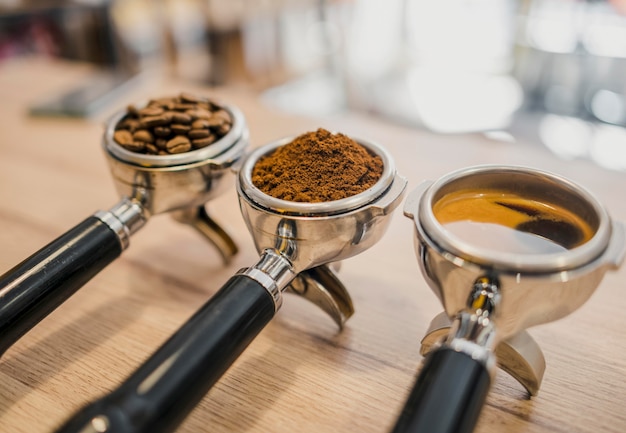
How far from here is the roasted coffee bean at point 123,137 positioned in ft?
1.70

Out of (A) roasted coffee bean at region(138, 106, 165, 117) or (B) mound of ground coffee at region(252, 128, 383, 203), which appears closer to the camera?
(B) mound of ground coffee at region(252, 128, 383, 203)

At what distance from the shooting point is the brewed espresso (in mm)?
381

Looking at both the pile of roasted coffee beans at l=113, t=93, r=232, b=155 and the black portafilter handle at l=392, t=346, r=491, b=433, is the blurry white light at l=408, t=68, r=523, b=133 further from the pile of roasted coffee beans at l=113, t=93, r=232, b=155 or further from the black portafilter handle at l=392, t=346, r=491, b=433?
the black portafilter handle at l=392, t=346, r=491, b=433

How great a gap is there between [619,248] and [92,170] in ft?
2.36

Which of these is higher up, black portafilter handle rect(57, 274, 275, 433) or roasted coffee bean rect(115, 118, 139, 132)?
roasted coffee bean rect(115, 118, 139, 132)

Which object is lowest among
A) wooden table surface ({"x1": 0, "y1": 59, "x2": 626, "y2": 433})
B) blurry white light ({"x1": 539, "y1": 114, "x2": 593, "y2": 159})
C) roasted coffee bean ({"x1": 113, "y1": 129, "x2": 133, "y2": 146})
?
blurry white light ({"x1": 539, "y1": 114, "x2": 593, "y2": 159})

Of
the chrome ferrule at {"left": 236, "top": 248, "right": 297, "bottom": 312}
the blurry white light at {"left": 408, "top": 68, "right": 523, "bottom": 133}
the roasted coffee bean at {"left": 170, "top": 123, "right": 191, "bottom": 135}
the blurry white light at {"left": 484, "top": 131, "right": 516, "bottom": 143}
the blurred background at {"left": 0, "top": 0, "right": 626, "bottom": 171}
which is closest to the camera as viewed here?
the chrome ferrule at {"left": 236, "top": 248, "right": 297, "bottom": 312}

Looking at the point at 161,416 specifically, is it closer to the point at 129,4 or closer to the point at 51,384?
the point at 51,384

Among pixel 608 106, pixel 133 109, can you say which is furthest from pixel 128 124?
pixel 608 106

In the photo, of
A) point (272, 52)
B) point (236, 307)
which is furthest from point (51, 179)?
point (272, 52)

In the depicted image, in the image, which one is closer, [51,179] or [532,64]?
[51,179]

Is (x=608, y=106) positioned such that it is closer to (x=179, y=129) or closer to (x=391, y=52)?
(x=391, y=52)

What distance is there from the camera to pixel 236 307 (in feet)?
1.26

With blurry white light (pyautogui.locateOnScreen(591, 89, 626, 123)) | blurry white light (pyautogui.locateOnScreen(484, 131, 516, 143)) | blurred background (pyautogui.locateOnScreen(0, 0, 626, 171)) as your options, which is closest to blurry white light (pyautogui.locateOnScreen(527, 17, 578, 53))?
blurred background (pyautogui.locateOnScreen(0, 0, 626, 171))
